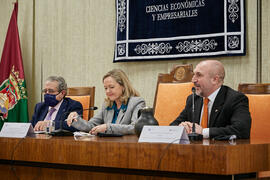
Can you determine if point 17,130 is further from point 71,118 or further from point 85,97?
point 85,97

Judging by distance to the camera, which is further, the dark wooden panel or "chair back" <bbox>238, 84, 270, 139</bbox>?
"chair back" <bbox>238, 84, 270, 139</bbox>

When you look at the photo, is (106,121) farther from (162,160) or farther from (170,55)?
(162,160)

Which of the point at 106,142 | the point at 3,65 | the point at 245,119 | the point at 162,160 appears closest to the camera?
the point at 162,160

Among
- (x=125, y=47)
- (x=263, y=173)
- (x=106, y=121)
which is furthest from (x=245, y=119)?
(x=125, y=47)

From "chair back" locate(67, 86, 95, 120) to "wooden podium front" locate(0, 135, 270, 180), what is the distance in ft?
4.88

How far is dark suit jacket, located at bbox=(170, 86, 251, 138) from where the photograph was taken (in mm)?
2488

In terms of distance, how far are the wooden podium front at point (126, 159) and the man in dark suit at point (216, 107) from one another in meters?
0.40

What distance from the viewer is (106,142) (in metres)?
2.09

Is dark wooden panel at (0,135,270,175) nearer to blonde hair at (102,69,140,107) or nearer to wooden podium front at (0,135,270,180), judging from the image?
wooden podium front at (0,135,270,180)

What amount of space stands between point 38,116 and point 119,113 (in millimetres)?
967

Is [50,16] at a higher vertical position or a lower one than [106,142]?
higher

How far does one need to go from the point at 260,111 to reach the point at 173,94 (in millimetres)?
781

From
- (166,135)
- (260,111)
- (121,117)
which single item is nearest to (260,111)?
(260,111)

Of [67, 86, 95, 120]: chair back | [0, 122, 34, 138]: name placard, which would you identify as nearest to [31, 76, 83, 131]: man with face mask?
[67, 86, 95, 120]: chair back
